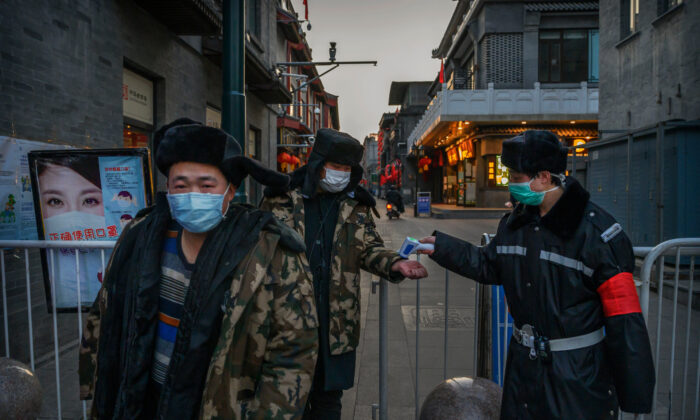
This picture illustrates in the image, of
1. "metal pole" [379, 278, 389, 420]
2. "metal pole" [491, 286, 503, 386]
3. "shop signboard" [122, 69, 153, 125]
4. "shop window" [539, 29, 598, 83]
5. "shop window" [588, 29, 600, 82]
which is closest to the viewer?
"metal pole" [379, 278, 389, 420]

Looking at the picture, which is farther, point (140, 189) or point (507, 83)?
point (507, 83)

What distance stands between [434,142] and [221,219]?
34.3m

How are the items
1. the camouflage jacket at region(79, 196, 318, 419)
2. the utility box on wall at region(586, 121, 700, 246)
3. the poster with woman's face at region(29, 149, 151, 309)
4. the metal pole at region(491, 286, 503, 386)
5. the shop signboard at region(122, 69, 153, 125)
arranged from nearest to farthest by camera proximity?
the camouflage jacket at region(79, 196, 318, 419) < the metal pole at region(491, 286, 503, 386) < the poster with woman's face at region(29, 149, 151, 309) < the shop signboard at region(122, 69, 153, 125) < the utility box on wall at region(586, 121, 700, 246)

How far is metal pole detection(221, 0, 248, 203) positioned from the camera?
4141mm

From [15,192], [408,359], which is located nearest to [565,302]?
[408,359]

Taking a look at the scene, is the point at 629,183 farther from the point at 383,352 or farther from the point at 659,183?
the point at 383,352

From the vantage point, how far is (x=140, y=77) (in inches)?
280

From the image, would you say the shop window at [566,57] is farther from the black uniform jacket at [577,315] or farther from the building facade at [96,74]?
the black uniform jacket at [577,315]

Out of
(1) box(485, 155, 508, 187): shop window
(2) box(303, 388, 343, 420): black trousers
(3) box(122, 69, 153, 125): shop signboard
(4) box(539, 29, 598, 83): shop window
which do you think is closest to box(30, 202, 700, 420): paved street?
(2) box(303, 388, 343, 420): black trousers

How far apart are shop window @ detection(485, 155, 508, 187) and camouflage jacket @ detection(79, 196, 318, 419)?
2559 centimetres

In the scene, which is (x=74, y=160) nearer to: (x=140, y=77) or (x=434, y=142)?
(x=140, y=77)

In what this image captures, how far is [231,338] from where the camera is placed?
1552mm

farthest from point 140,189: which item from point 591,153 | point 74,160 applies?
point 591,153

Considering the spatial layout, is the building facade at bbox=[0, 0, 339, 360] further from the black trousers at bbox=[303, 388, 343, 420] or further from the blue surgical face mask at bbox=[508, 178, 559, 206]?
the blue surgical face mask at bbox=[508, 178, 559, 206]
